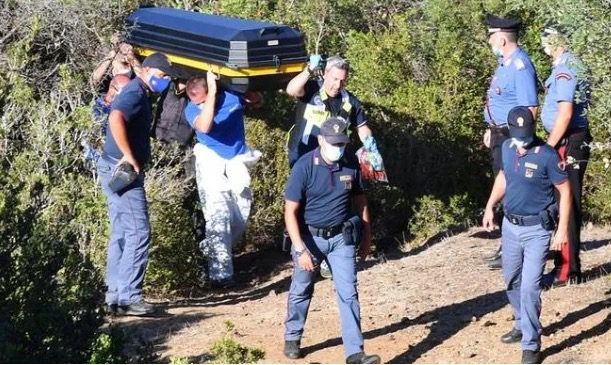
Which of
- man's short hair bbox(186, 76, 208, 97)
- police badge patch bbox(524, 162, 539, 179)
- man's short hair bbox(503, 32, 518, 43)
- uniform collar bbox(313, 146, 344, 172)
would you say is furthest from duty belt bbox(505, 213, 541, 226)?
man's short hair bbox(186, 76, 208, 97)

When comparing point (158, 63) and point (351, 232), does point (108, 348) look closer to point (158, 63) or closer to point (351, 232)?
point (351, 232)

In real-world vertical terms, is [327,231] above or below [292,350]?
above

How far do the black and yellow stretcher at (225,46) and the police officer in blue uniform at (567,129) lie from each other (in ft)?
6.69

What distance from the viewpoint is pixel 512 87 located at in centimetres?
934

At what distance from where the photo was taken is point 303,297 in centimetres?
806

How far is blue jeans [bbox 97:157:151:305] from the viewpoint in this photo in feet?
29.5

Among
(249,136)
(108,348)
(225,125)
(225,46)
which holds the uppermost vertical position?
(225,46)

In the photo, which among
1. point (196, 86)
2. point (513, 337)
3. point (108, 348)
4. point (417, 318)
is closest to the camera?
point (108, 348)

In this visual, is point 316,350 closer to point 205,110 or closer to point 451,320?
point 451,320

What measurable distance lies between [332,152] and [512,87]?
6.97 feet

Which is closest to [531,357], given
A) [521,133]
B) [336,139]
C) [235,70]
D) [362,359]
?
[362,359]

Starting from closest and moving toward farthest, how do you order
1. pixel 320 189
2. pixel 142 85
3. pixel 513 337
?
pixel 320 189, pixel 513 337, pixel 142 85

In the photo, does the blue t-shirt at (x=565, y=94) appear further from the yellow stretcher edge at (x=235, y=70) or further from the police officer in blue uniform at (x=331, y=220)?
the yellow stretcher edge at (x=235, y=70)

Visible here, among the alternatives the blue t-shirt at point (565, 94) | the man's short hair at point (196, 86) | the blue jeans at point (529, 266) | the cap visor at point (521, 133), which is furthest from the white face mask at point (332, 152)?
the man's short hair at point (196, 86)
